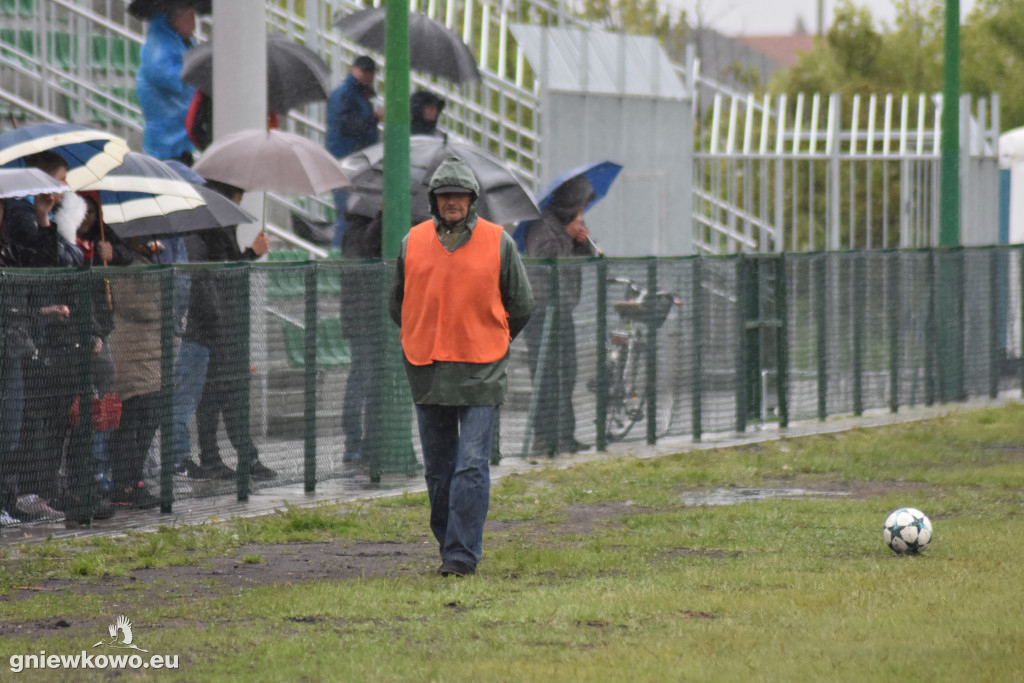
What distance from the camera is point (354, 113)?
14273mm

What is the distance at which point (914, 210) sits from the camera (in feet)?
71.5

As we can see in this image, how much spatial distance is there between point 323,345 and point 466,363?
10.3 feet

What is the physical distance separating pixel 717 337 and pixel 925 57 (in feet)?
87.4

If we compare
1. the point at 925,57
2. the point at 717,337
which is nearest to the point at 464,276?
the point at 717,337

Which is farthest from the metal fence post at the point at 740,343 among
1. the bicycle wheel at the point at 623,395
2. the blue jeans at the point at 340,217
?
the blue jeans at the point at 340,217

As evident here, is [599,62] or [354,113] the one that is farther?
[599,62]

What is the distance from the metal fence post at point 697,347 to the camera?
527 inches

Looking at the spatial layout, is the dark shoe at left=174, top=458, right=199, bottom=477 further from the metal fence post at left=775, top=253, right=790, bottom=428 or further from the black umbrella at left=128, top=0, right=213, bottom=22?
the metal fence post at left=775, top=253, right=790, bottom=428

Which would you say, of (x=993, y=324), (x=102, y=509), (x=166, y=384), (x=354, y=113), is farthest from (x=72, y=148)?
(x=993, y=324)

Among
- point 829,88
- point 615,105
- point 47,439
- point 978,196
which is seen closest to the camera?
point 47,439

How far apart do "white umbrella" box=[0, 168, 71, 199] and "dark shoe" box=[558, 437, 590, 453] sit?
4703 mm

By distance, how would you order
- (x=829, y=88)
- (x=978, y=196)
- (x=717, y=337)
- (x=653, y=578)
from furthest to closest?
(x=829, y=88) < (x=978, y=196) < (x=717, y=337) < (x=653, y=578)

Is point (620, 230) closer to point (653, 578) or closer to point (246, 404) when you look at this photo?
point (246, 404)

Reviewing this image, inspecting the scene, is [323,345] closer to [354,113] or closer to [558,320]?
[558,320]
